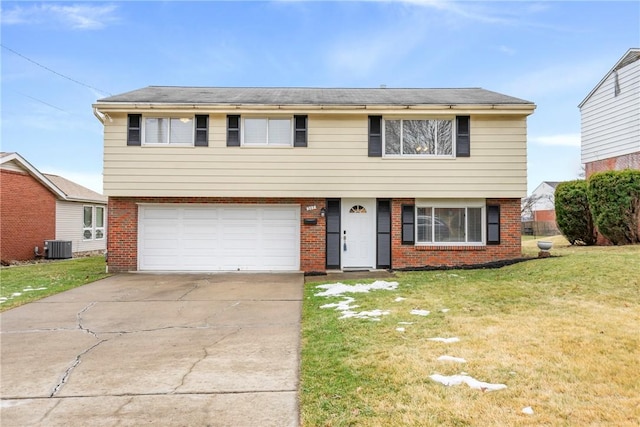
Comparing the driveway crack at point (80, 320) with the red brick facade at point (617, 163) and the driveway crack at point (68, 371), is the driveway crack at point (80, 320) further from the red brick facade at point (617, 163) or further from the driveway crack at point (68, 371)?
the red brick facade at point (617, 163)

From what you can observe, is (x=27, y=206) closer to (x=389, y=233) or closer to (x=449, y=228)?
(x=389, y=233)

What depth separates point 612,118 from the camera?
55.9ft

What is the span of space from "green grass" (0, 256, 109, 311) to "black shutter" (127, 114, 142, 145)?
423 centimetres

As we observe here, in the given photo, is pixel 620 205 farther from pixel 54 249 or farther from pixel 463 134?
pixel 54 249

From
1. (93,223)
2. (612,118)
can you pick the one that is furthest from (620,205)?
(93,223)

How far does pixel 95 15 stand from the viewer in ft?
49.5

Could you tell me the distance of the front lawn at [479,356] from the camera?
3.31m

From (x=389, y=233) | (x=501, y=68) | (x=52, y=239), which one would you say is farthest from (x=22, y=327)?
(x=501, y=68)

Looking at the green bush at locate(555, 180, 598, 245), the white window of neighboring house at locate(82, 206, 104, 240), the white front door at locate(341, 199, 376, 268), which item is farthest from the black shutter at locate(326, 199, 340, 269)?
the white window of neighboring house at locate(82, 206, 104, 240)

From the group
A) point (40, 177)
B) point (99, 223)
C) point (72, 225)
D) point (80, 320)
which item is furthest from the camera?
point (99, 223)

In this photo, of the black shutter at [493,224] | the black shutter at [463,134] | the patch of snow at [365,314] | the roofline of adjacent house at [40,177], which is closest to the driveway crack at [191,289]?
the patch of snow at [365,314]

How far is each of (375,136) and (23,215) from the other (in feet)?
52.2

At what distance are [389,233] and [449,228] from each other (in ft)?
6.49

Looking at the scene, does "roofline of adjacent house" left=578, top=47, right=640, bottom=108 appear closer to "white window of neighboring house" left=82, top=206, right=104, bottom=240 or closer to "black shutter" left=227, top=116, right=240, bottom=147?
"black shutter" left=227, top=116, right=240, bottom=147
